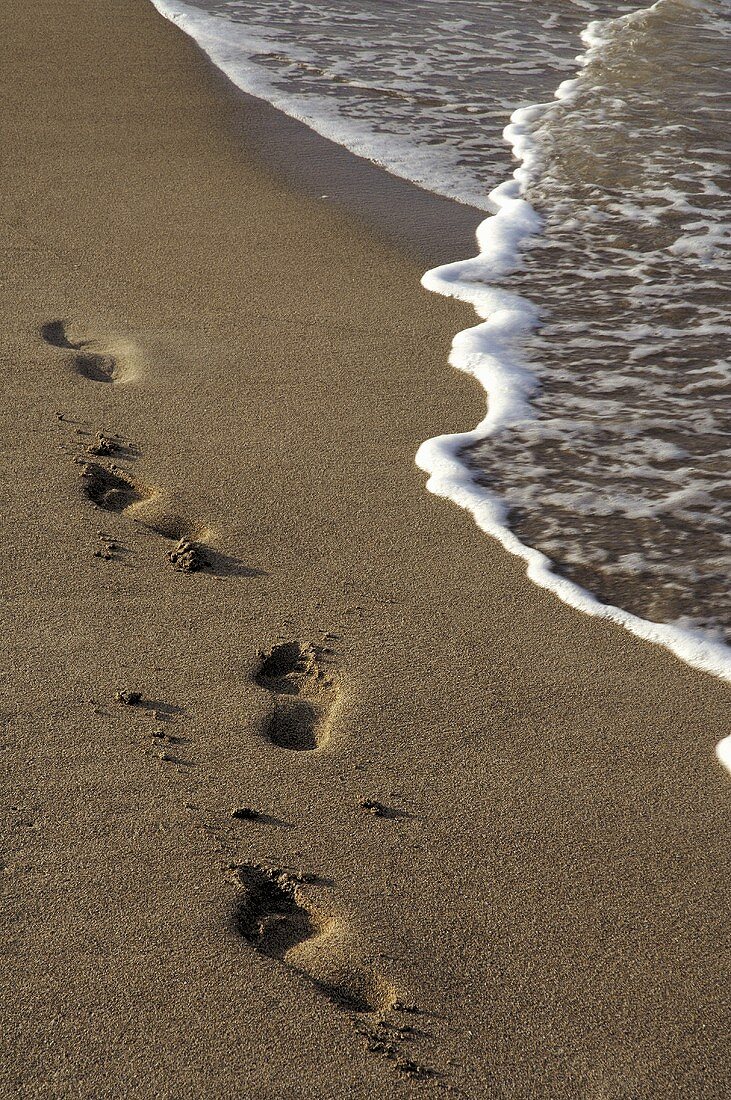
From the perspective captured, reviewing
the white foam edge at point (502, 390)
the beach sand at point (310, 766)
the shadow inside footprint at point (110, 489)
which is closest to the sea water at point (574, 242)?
the white foam edge at point (502, 390)

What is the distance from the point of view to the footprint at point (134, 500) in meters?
3.12

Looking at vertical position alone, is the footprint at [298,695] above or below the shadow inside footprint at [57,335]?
below

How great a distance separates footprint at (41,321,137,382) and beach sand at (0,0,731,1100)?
0.05 feet

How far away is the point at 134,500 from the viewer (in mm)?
3199

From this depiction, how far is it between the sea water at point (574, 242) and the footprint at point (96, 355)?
1.21 metres

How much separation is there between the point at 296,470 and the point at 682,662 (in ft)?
4.47

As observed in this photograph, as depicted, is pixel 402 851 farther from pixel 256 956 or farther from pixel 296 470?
pixel 296 470

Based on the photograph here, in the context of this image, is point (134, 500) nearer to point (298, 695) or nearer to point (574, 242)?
point (298, 695)

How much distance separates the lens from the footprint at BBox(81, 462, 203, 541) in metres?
3.12

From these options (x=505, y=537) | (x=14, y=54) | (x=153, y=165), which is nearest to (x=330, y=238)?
(x=153, y=165)

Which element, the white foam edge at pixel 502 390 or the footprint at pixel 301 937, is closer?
the footprint at pixel 301 937

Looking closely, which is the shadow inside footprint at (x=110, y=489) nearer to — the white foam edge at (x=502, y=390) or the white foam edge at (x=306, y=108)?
the white foam edge at (x=502, y=390)

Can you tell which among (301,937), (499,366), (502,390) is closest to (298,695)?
(301,937)

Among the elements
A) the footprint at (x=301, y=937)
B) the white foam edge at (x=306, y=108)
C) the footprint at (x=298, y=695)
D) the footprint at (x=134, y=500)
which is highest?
the white foam edge at (x=306, y=108)
